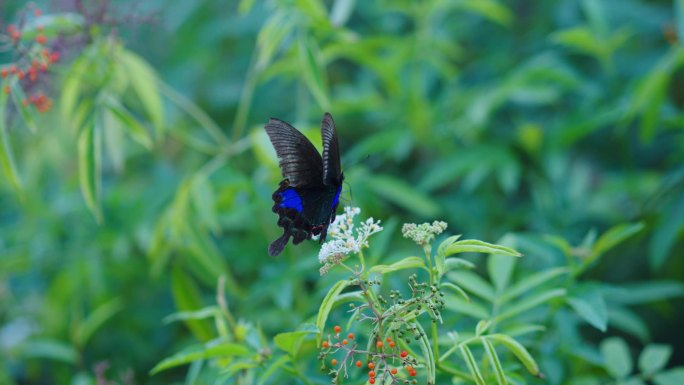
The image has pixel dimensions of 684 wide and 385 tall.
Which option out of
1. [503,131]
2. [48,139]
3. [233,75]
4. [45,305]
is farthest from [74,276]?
[503,131]

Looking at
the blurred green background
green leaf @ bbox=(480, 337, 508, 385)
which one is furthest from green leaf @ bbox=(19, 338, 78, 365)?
green leaf @ bbox=(480, 337, 508, 385)

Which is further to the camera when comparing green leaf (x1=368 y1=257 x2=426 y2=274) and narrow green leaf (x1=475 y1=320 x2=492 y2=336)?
narrow green leaf (x1=475 y1=320 x2=492 y2=336)

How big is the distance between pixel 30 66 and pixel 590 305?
4.72ft

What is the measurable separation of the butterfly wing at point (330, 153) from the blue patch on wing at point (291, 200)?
7cm

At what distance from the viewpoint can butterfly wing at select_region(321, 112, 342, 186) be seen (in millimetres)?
1192

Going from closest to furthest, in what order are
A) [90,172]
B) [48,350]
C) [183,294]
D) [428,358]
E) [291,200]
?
[428,358] → [291,200] → [90,172] → [183,294] → [48,350]

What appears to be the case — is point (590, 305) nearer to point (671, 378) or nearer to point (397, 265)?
point (671, 378)

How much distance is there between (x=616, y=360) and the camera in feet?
5.03

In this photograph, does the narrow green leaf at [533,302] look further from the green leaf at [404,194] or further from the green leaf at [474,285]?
the green leaf at [404,194]

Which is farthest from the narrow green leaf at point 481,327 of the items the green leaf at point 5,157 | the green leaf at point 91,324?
the green leaf at point 91,324

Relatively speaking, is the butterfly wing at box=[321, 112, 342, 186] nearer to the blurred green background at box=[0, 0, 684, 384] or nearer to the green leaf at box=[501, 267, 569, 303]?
the blurred green background at box=[0, 0, 684, 384]

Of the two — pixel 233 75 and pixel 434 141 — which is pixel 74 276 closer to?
pixel 233 75

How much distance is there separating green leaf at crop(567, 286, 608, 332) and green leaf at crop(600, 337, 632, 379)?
22 centimetres

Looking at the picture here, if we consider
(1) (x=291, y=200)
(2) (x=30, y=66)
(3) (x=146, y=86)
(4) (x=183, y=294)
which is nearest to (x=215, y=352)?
(1) (x=291, y=200)
